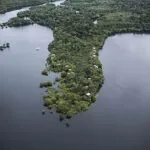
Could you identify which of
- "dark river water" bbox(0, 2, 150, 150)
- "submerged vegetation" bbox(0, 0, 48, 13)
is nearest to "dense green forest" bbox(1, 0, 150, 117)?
"dark river water" bbox(0, 2, 150, 150)

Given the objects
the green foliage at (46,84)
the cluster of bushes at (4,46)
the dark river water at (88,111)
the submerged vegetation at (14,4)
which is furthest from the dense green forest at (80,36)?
the cluster of bushes at (4,46)

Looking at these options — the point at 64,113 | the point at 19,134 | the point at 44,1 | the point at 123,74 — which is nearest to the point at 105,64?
the point at 123,74

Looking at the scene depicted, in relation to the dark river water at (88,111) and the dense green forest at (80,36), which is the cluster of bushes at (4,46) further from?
the dense green forest at (80,36)

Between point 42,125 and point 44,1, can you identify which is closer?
point 42,125

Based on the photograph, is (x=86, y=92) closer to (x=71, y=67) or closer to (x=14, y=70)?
(x=71, y=67)

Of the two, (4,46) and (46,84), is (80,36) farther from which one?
(46,84)
